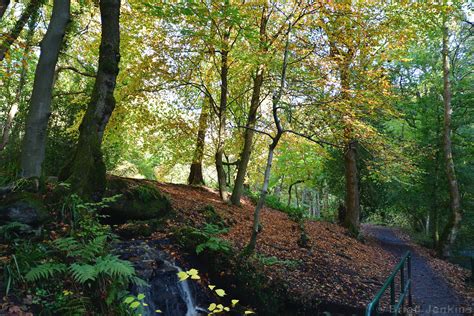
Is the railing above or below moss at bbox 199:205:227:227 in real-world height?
below

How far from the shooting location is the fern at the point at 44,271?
365cm

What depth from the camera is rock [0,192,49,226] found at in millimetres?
4652

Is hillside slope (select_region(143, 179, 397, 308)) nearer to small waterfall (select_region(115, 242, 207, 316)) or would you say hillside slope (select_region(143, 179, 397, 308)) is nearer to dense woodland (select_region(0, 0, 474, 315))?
dense woodland (select_region(0, 0, 474, 315))

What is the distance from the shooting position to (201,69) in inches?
509

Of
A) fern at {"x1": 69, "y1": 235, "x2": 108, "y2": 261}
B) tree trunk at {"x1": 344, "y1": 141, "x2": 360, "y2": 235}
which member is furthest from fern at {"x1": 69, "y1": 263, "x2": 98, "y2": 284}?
tree trunk at {"x1": 344, "y1": 141, "x2": 360, "y2": 235}

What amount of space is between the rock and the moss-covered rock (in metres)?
1.90

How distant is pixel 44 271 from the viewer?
3.74 meters

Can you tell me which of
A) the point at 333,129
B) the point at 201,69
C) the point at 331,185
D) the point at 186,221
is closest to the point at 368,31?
the point at 333,129

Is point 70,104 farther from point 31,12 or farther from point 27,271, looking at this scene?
point 27,271

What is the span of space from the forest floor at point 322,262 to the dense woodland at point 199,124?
0.55 feet

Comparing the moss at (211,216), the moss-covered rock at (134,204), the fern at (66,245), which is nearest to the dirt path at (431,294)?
the moss at (211,216)

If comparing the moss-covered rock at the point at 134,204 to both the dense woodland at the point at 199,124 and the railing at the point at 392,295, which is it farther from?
the railing at the point at 392,295

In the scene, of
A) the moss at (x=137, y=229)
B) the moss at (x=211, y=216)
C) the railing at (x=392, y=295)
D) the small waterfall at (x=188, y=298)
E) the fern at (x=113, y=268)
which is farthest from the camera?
the moss at (x=211, y=216)

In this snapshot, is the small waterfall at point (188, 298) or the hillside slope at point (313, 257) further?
the hillside slope at point (313, 257)
